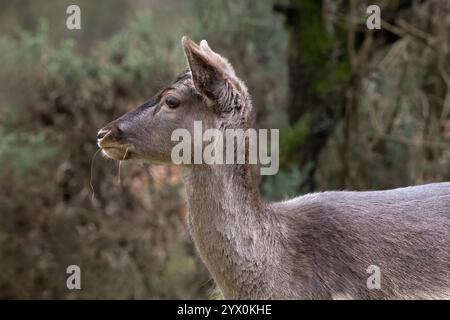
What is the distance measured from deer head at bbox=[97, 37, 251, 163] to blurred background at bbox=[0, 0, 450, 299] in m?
5.42

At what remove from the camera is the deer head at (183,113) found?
625cm

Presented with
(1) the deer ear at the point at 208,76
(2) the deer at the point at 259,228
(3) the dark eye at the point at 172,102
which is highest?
(1) the deer ear at the point at 208,76

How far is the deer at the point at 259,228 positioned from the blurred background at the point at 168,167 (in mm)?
5351

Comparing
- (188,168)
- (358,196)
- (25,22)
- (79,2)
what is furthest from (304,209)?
(25,22)

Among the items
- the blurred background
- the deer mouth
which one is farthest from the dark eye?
the blurred background

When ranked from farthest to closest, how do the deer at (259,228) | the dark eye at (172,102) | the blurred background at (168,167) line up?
the blurred background at (168,167), the dark eye at (172,102), the deer at (259,228)

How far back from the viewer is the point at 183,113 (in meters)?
6.32

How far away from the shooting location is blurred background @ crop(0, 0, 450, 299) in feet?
39.5

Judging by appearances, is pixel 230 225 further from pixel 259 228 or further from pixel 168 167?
pixel 168 167

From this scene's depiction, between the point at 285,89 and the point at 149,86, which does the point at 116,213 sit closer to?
the point at 149,86

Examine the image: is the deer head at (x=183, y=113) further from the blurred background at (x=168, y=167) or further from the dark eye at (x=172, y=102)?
the blurred background at (x=168, y=167)

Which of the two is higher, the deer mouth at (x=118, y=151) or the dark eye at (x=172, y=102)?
the dark eye at (x=172, y=102)

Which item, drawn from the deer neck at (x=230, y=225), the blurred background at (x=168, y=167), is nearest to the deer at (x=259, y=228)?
the deer neck at (x=230, y=225)
